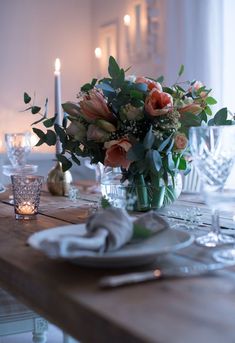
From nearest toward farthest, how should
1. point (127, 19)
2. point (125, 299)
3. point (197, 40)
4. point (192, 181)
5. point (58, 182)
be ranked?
point (125, 299) < point (58, 182) < point (192, 181) < point (197, 40) < point (127, 19)

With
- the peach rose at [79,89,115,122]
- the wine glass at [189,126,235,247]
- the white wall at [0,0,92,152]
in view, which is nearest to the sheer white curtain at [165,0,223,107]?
the white wall at [0,0,92,152]

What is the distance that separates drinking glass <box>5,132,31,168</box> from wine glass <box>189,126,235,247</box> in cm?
100

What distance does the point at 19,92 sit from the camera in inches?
132

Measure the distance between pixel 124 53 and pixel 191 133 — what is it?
2586 mm

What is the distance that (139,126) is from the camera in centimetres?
126

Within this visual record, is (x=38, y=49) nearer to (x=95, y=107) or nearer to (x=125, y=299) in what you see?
(x=95, y=107)

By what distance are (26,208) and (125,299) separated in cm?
70

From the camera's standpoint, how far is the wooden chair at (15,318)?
4.97ft

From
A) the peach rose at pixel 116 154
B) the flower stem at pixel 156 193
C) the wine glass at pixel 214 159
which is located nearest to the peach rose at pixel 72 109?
the peach rose at pixel 116 154

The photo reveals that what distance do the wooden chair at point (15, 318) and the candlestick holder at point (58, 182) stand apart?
1.29 feet

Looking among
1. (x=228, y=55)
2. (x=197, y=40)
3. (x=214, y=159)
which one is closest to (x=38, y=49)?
(x=197, y=40)

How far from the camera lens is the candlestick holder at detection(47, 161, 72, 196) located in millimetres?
1760

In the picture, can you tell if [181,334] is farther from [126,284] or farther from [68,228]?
[68,228]

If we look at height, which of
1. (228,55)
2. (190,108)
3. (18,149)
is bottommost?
(18,149)
